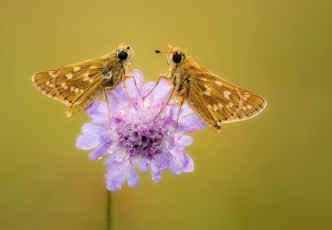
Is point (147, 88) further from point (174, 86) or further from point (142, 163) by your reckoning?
point (142, 163)

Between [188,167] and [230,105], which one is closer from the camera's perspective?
[230,105]

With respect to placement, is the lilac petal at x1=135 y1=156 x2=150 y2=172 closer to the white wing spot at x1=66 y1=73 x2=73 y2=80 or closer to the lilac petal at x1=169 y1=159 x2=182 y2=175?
the lilac petal at x1=169 y1=159 x2=182 y2=175

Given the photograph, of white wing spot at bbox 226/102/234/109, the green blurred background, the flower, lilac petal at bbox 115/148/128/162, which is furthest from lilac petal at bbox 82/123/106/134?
the green blurred background

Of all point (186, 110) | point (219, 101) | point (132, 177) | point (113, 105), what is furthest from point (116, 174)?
point (219, 101)

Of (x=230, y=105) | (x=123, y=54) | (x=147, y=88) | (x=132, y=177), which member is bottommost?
(x=132, y=177)

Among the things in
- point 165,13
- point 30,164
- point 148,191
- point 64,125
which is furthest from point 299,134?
point 30,164

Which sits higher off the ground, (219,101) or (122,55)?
(122,55)

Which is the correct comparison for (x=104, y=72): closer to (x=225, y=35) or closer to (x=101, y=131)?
(x=101, y=131)
